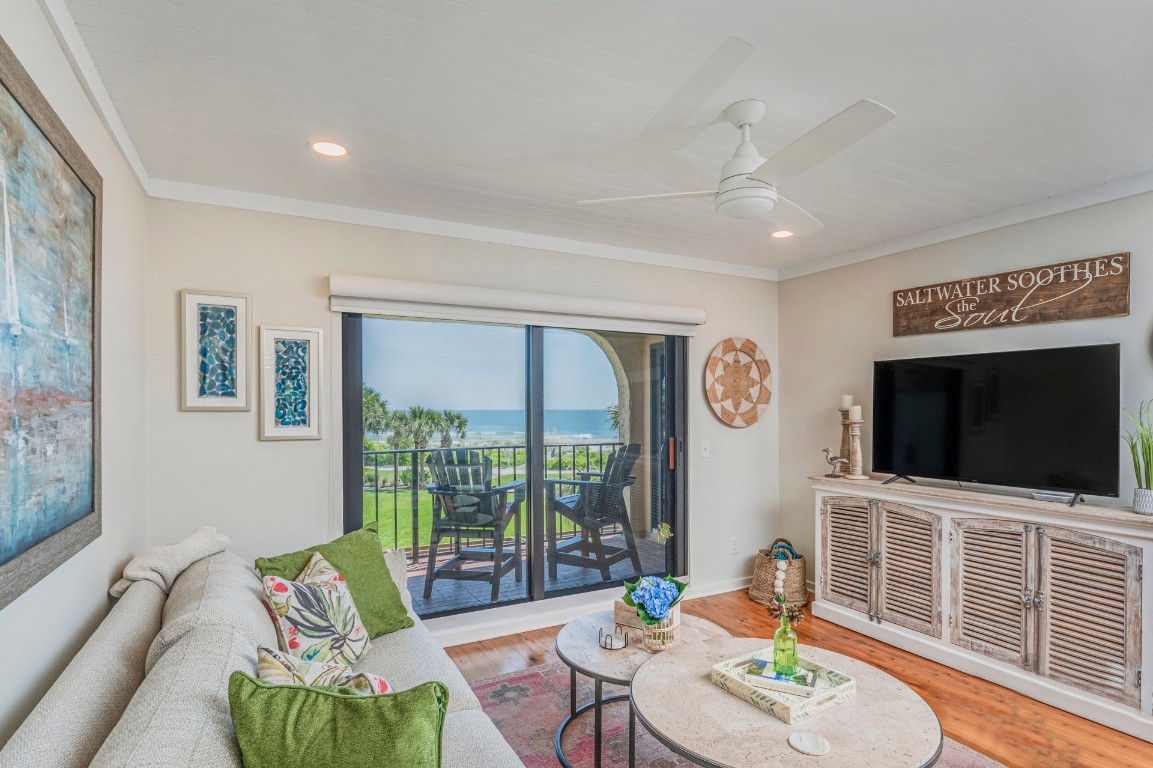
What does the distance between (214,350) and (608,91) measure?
2.20 m

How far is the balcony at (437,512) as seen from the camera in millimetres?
3434

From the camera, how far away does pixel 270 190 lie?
3.00 meters

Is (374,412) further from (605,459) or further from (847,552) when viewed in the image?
(847,552)

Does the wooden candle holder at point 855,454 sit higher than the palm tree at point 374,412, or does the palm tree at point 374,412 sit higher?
the palm tree at point 374,412

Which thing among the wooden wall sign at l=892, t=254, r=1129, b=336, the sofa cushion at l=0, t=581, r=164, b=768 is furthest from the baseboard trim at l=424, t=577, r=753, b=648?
the wooden wall sign at l=892, t=254, r=1129, b=336

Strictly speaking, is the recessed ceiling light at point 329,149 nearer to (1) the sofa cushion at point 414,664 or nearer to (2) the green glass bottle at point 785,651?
(1) the sofa cushion at point 414,664

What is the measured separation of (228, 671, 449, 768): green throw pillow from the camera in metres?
1.12

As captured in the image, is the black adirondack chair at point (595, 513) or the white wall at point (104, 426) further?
the black adirondack chair at point (595, 513)

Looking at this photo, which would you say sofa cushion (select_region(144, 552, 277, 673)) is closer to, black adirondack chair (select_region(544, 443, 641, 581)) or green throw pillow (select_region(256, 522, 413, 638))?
green throw pillow (select_region(256, 522, 413, 638))

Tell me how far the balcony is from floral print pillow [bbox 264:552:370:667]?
1154mm

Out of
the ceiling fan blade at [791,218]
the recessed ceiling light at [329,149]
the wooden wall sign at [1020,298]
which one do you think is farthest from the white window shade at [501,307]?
the ceiling fan blade at [791,218]

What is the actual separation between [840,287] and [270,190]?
3580mm

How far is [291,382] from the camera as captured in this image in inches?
122

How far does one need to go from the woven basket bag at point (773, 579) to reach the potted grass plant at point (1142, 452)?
1.89 meters
